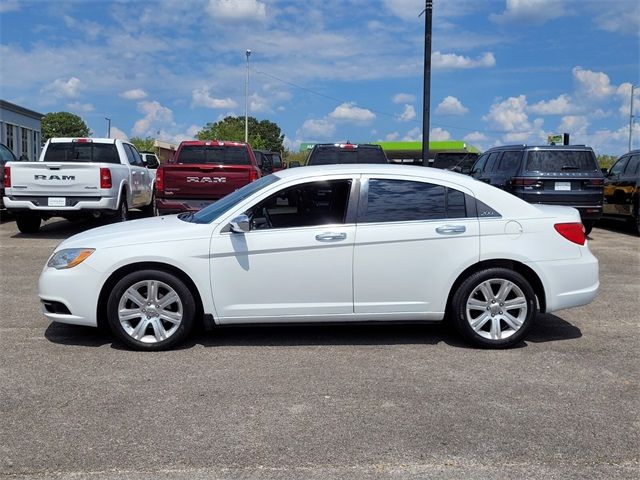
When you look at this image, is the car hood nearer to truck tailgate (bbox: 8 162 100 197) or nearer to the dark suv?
truck tailgate (bbox: 8 162 100 197)

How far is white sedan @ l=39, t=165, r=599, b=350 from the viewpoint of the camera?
5.16m

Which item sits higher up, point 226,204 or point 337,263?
point 226,204

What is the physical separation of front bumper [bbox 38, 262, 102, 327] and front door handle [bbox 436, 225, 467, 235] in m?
2.85

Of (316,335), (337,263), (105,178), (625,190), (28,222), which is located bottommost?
(316,335)

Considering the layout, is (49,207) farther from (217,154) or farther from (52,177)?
(217,154)

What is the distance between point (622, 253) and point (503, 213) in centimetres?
671

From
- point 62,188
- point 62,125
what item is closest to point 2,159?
point 62,188

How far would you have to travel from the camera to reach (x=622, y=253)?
11.0 m

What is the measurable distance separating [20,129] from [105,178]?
97.5ft

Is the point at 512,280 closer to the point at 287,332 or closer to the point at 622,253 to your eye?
the point at 287,332

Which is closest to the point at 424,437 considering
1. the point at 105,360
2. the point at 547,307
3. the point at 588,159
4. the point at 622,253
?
the point at 547,307

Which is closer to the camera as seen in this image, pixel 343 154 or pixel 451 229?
pixel 451 229

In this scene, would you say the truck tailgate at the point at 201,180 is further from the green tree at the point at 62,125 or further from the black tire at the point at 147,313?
the green tree at the point at 62,125

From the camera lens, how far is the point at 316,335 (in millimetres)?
5746
